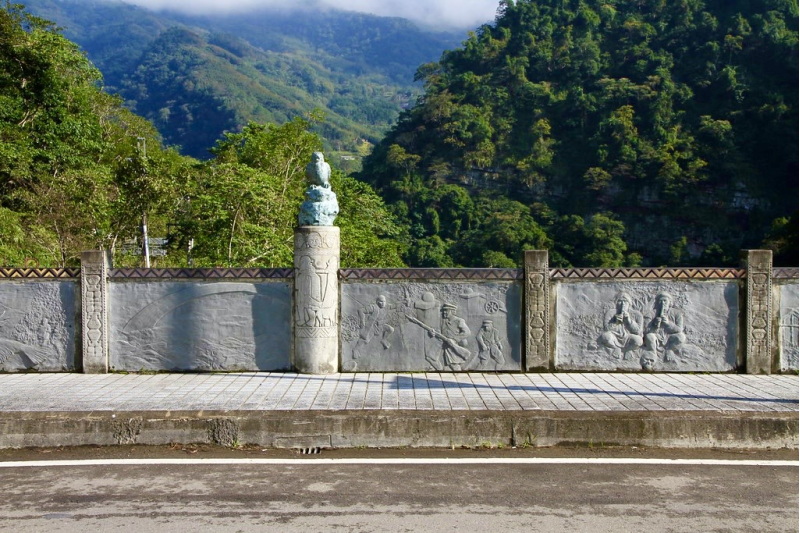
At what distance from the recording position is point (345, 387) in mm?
8000

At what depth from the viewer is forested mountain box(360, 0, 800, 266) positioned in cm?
6912

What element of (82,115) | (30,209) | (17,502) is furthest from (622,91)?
(17,502)

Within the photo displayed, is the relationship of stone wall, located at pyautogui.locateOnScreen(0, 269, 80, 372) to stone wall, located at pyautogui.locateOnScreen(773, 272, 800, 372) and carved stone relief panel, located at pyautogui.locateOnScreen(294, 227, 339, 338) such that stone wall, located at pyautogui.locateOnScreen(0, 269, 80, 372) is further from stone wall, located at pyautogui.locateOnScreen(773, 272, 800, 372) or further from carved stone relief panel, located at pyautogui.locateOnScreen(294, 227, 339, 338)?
stone wall, located at pyautogui.locateOnScreen(773, 272, 800, 372)

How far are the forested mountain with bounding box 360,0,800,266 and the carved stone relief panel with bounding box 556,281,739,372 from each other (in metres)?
47.1

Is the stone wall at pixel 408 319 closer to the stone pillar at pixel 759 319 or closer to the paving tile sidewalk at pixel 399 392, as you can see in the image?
the stone pillar at pixel 759 319

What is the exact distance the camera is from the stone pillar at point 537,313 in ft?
29.1

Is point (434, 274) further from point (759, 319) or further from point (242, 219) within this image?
point (242, 219)

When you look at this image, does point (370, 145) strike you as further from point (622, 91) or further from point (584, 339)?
point (584, 339)

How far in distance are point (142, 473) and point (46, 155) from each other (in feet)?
63.4

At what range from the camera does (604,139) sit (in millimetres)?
79250

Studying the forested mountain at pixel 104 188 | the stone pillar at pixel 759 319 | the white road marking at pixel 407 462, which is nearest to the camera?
the white road marking at pixel 407 462

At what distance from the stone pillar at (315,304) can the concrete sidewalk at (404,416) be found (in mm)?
927

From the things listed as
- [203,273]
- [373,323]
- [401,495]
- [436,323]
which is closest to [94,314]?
[203,273]

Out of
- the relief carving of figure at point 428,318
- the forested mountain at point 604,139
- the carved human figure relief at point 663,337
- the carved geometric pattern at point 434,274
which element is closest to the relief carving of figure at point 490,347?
the relief carving of figure at point 428,318
